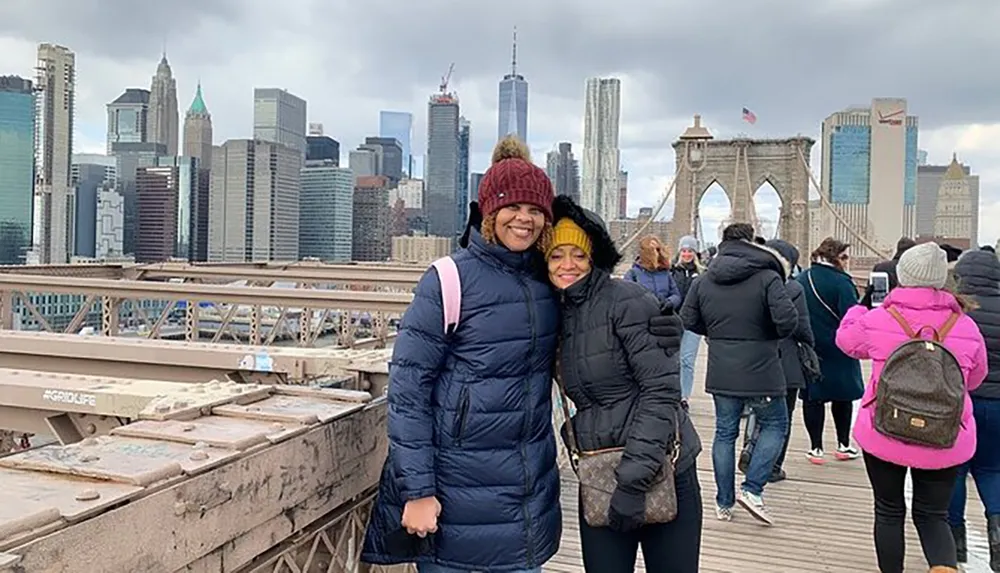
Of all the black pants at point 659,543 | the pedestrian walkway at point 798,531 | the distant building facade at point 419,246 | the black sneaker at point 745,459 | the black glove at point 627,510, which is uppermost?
the distant building facade at point 419,246

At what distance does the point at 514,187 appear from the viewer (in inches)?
81.2

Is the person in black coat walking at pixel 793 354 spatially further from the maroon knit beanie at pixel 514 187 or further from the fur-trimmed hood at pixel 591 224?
the maroon knit beanie at pixel 514 187

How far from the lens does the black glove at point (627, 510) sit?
217cm

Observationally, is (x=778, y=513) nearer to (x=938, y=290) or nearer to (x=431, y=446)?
(x=938, y=290)

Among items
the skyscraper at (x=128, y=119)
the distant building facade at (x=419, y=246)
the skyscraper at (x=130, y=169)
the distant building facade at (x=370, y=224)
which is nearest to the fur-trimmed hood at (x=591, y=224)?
the distant building facade at (x=419, y=246)

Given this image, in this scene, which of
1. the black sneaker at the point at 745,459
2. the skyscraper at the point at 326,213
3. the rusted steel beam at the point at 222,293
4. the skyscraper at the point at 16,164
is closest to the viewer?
the black sneaker at the point at 745,459

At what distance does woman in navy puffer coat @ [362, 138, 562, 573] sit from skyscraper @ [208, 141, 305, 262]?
7998 cm

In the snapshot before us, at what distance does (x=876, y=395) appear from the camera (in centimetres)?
305

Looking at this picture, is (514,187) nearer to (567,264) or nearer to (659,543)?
(567,264)

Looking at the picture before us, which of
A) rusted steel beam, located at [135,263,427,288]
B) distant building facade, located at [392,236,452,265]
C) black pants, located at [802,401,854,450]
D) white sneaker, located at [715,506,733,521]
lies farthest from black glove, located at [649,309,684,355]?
distant building facade, located at [392,236,452,265]

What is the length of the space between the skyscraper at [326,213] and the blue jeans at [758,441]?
74.9 metres

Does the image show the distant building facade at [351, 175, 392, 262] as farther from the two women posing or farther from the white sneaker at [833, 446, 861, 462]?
the two women posing

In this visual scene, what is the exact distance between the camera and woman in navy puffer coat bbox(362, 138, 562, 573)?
6.30 ft

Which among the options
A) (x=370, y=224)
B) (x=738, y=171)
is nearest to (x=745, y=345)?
(x=738, y=171)
